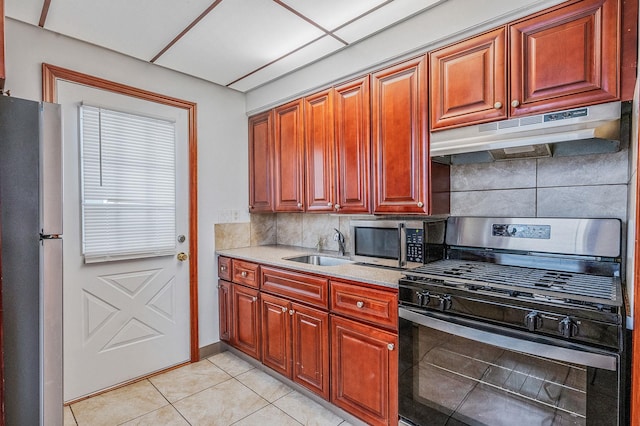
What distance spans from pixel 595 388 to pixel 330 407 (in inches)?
55.7

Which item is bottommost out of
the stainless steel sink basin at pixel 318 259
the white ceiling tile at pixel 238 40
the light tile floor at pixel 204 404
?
the light tile floor at pixel 204 404

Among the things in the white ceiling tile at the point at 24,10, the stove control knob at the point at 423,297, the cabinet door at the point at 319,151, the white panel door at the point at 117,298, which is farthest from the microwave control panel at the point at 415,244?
the white ceiling tile at the point at 24,10

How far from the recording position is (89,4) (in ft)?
5.86

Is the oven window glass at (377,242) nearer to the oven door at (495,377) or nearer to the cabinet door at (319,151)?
the cabinet door at (319,151)

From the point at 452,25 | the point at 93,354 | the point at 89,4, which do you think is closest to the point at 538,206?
the point at 452,25

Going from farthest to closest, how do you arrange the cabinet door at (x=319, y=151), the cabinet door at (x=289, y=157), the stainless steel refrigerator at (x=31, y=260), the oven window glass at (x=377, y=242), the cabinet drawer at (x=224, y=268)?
the cabinet drawer at (x=224, y=268)
the cabinet door at (x=289, y=157)
the cabinet door at (x=319, y=151)
the oven window glass at (x=377, y=242)
the stainless steel refrigerator at (x=31, y=260)

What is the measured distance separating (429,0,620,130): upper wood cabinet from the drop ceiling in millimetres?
390

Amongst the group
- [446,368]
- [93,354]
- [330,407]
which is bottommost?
[330,407]

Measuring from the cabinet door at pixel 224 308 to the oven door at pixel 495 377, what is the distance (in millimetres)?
1668

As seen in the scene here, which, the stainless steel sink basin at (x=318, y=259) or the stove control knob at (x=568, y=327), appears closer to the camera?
the stove control knob at (x=568, y=327)

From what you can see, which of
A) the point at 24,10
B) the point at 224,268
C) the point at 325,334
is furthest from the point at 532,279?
the point at 24,10

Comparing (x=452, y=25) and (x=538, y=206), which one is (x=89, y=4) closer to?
(x=452, y=25)

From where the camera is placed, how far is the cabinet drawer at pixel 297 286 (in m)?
2.05

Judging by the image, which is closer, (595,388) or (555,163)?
(595,388)
